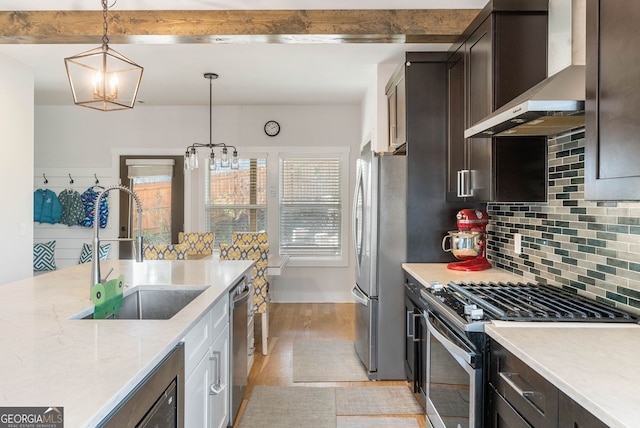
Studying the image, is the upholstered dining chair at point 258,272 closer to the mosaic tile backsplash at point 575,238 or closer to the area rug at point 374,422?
the area rug at point 374,422

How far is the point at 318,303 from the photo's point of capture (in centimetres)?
565

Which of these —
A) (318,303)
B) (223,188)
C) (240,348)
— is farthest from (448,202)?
(223,188)

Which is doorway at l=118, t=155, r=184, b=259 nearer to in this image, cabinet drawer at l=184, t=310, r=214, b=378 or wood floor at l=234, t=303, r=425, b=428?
wood floor at l=234, t=303, r=425, b=428

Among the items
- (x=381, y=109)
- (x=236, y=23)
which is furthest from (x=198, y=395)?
(x=381, y=109)

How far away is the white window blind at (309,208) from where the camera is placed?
5.74 meters

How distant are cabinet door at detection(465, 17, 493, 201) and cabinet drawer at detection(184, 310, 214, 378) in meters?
1.66

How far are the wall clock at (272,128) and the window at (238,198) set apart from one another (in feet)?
1.46

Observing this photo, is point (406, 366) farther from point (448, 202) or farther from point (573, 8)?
point (573, 8)

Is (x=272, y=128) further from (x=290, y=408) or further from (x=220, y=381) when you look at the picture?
(x=220, y=381)

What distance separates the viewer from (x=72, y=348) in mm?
1228

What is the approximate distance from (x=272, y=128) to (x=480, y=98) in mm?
3718

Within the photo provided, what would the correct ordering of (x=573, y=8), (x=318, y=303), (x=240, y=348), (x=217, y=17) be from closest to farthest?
(x=573, y=8), (x=240, y=348), (x=217, y=17), (x=318, y=303)

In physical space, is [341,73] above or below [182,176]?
above

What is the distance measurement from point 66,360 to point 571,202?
87.5 inches
